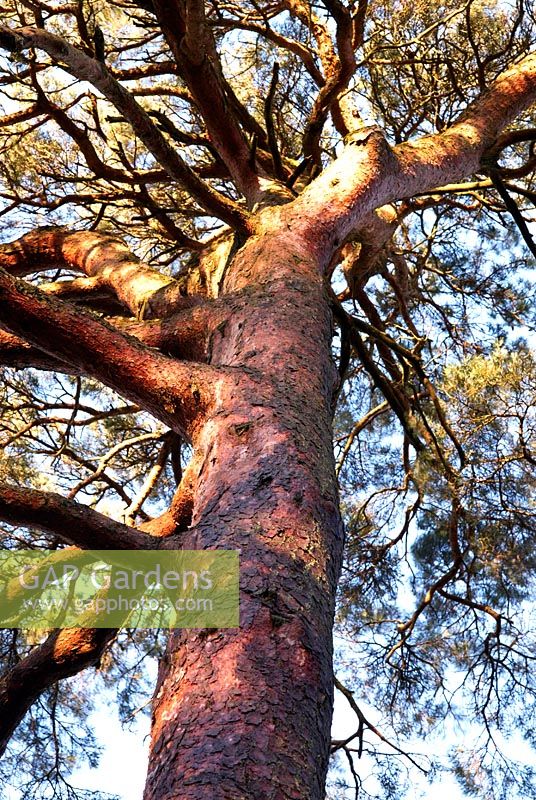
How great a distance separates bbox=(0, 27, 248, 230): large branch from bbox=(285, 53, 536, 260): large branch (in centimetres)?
23

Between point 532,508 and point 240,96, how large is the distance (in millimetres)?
3101

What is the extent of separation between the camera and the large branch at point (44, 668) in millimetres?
1557

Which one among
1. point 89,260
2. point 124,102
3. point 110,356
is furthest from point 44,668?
point 89,260

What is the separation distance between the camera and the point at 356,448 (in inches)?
192

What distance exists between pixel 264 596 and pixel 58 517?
1.41ft

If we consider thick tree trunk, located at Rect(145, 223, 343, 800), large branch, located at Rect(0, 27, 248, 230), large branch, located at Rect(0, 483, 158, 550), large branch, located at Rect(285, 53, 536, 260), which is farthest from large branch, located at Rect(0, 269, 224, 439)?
large branch, located at Rect(285, 53, 536, 260)

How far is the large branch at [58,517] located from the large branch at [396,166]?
4.35ft

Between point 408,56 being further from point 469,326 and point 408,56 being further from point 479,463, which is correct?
point 479,463

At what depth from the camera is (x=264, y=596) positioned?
1104mm

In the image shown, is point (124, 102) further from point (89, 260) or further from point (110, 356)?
point (89, 260)

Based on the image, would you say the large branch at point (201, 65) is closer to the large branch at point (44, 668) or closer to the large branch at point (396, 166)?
the large branch at point (396, 166)

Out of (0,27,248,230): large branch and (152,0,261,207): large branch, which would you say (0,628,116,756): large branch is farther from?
(152,0,261,207): large branch

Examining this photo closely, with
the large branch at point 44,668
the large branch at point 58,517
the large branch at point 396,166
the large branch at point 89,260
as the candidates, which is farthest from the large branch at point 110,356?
the large branch at point 89,260

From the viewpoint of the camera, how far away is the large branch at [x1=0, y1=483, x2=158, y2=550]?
4.28 ft
